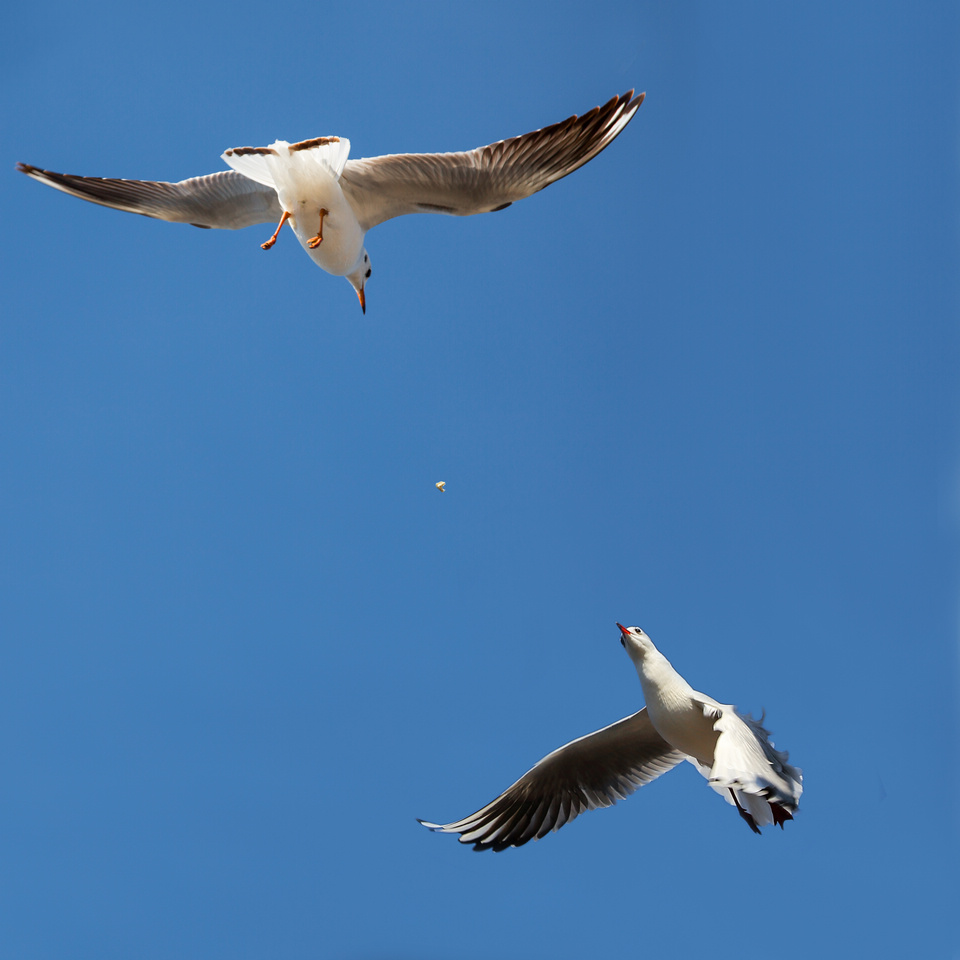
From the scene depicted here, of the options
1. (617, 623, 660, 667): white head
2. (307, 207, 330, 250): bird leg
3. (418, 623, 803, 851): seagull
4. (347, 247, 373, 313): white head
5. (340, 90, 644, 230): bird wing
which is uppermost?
(347, 247, 373, 313): white head

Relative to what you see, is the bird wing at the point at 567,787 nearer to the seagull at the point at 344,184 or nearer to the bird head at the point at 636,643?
the bird head at the point at 636,643

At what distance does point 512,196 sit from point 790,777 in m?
2.82

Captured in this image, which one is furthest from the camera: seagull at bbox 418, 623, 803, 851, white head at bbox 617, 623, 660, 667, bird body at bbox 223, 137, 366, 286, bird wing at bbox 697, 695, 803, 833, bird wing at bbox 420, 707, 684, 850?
bird wing at bbox 420, 707, 684, 850

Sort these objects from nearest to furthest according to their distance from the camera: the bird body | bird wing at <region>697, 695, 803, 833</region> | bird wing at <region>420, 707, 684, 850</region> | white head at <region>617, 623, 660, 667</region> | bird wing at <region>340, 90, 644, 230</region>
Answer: bird wing at <region>697, 695, 803, 833</region> < bird wing at <region>340, 90, 644, 230</region> < the bird body < white head at <region>617, 623, 660, 667</region> < bird wing at <region>420, 707, 684, 850</region>

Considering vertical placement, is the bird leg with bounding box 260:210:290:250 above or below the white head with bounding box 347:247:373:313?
below

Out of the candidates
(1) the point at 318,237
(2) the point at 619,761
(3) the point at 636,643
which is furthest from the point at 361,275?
(2) the point at 619,761

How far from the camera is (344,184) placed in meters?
4.26

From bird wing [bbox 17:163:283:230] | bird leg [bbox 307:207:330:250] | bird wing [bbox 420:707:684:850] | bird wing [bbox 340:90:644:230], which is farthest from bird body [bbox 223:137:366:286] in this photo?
bird wing [bbox 420:707:684:850]

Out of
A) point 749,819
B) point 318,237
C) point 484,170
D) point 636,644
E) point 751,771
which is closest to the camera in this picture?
point 751,771

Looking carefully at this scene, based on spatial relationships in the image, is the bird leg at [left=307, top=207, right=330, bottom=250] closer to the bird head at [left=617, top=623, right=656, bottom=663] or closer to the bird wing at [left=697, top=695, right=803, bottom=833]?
the bird head at [left=617, top=623, right=656, bottom=663]

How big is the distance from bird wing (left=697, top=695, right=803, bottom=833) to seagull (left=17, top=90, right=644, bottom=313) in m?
2.51

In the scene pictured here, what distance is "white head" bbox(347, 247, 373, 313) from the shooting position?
502 cm

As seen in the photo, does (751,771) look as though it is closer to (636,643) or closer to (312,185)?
(636,643)

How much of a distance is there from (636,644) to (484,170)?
8.25 feet
